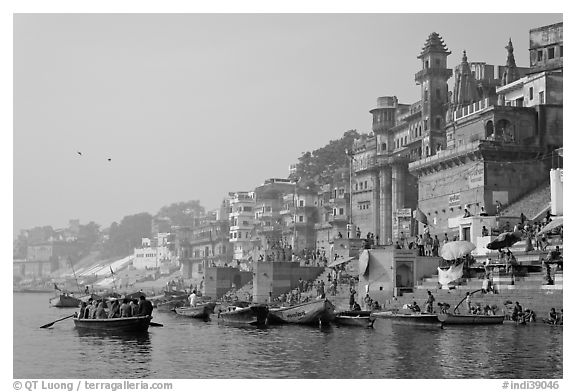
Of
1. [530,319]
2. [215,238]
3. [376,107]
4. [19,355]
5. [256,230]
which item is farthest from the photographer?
[215,238]

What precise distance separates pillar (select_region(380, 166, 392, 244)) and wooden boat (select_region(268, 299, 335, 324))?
911 inches

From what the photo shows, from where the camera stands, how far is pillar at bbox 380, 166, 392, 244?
5747 cm

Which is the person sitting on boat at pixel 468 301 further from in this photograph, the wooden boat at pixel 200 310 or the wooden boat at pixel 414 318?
the wooden boat at pixel 200 310

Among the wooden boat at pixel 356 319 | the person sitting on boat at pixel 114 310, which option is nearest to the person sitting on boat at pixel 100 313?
the person sitting on boat at pixel 114 310

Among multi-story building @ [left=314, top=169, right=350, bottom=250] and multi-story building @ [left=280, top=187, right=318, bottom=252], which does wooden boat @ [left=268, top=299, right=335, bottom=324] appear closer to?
multi-story building @ [left=314, top=169, right=350, bottom=250]

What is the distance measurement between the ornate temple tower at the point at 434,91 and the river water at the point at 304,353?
2303cm

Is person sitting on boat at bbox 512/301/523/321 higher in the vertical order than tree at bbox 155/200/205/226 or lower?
lower

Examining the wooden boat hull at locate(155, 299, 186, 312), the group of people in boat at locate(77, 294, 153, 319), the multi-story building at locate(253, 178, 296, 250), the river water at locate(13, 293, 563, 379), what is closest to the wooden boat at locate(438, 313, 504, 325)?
the river water at locate(13, 293, 563, 379)

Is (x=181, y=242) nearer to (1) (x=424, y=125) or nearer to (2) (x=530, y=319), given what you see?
(1) (x=424, y=125)

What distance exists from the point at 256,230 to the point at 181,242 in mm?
20447

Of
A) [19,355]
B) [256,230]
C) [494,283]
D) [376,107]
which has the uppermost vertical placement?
[376,107]

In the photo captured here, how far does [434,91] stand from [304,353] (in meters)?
32.3

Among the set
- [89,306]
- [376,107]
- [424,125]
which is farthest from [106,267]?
[89,306]

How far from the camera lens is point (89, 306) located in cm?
3384
